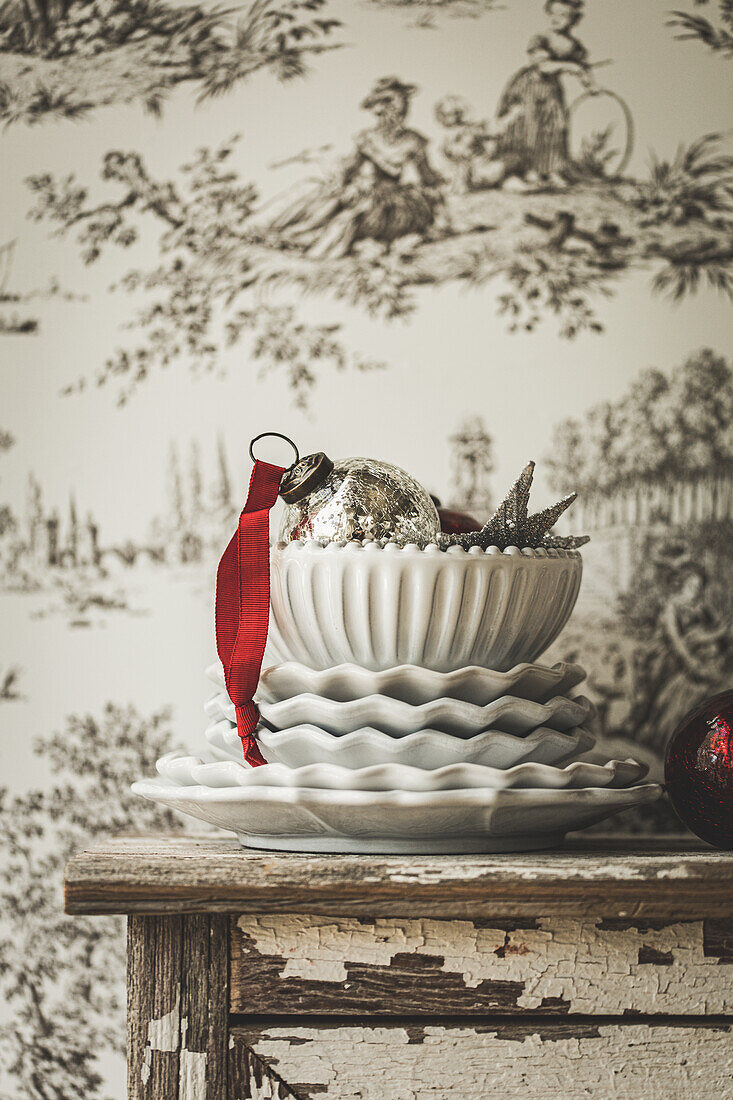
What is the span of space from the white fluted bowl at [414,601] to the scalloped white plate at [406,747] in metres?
0.07

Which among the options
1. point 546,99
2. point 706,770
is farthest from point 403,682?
point 546,99

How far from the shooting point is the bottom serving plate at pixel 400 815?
64 cm

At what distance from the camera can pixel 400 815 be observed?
0.64 metres

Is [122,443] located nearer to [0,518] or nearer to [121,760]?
[0,518]

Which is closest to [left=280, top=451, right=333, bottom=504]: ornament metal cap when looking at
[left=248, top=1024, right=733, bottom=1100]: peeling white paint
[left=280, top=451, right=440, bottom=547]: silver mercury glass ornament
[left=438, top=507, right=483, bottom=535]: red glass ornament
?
[left=280, top=451, right=440, bottom=547]: silver mercury glass ornament

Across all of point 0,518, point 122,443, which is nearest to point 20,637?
point 0,518

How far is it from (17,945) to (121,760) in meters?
0.21

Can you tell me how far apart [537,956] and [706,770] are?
0.20m

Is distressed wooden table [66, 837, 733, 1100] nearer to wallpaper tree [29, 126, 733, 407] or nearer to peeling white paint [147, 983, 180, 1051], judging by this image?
peeling white paint [147, 983, 180, 1051]

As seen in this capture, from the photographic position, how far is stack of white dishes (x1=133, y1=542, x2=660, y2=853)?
648 mm

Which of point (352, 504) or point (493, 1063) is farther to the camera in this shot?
A: point (352, 504)

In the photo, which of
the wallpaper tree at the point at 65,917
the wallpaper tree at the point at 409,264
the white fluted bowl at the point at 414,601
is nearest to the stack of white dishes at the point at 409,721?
the white fluted bowl at the point at 414,601

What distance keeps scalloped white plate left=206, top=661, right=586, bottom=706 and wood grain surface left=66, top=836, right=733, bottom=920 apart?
12 cm

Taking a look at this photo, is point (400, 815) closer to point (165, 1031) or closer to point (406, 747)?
point (406, 747)
